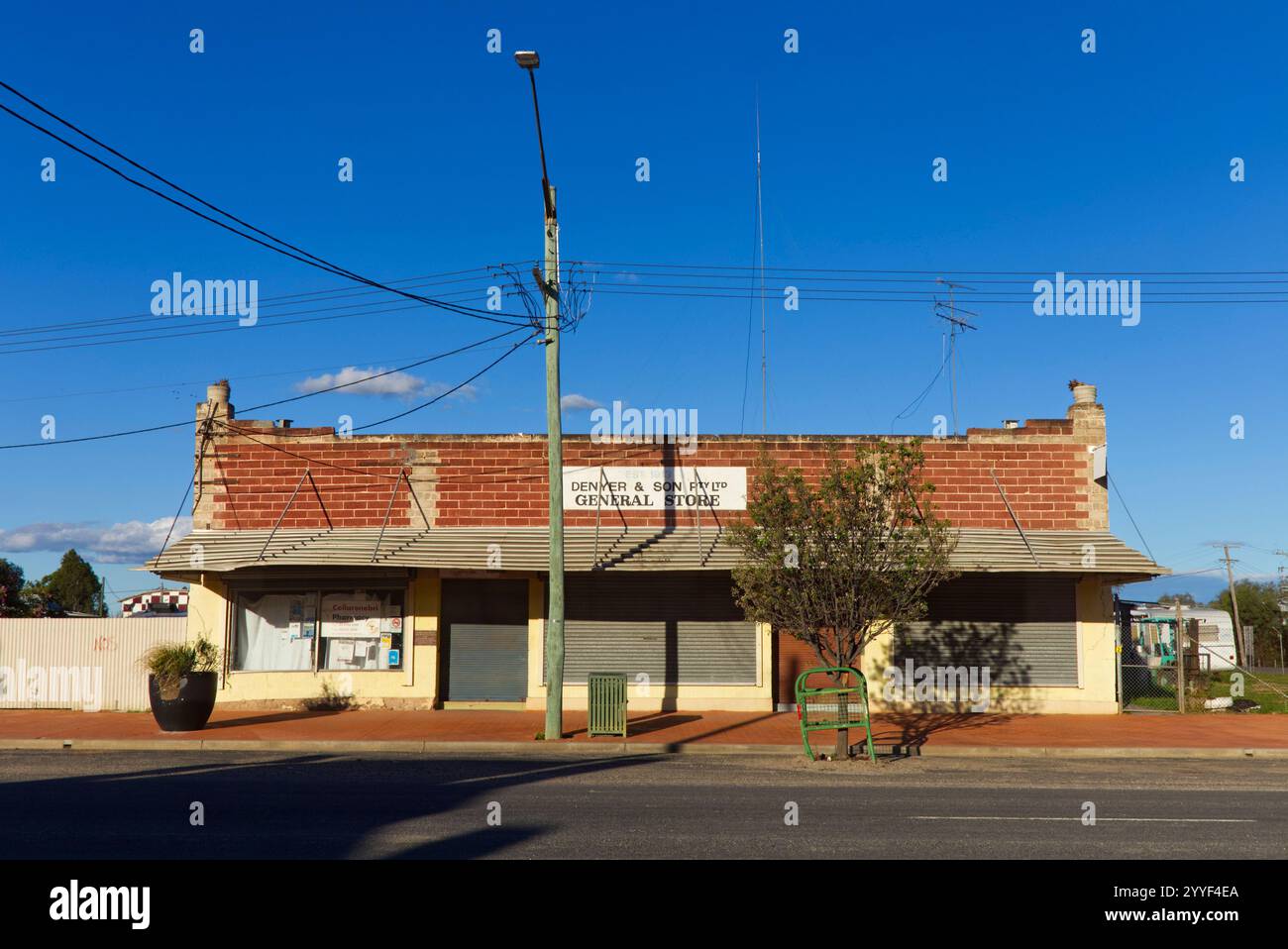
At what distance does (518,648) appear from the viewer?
22.4 m

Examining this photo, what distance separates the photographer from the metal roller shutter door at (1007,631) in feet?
72.1

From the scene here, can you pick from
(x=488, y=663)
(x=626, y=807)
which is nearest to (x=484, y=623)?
(x=488, y=663)

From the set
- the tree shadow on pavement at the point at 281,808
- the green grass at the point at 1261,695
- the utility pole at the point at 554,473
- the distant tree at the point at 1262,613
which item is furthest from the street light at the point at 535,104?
the distant tree at the point at 1262,613

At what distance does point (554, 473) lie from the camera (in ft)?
60.6

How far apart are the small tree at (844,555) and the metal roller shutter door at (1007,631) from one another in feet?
18.1

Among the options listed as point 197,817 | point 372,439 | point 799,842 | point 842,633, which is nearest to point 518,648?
point 372,439

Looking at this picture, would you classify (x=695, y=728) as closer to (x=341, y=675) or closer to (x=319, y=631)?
(x=341, y=675)

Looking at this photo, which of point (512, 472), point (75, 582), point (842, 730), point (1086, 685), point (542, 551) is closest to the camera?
point (842, 730)

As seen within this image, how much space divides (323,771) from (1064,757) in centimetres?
1045

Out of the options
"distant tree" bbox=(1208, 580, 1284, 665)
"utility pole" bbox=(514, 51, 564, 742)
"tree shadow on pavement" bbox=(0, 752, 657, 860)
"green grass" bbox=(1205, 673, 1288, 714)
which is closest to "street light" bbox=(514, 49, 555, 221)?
"utility pole" bbox=(514, 51, 564, 742)

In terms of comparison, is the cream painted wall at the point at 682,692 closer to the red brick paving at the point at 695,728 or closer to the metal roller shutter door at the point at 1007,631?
the red brick paving at the point at 695,728

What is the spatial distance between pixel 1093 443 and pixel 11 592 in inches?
1519

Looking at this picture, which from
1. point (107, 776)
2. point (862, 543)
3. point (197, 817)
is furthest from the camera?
point (862, 543)

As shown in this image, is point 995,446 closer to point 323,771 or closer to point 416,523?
point 416,523
